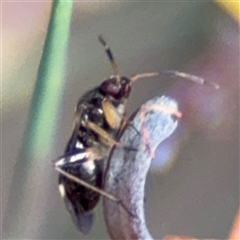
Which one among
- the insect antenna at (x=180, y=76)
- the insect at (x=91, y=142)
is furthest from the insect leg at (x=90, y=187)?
the insect antenna at (x=180, y=76)

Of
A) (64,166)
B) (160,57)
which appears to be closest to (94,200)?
(64,166)

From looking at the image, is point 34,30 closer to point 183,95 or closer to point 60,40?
point 60,40

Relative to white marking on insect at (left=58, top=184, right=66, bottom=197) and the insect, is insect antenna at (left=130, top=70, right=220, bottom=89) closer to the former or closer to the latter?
the insect

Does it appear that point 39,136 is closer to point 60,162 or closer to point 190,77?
point 60,162

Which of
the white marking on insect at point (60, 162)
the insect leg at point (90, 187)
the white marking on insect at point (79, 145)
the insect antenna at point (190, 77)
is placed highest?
the insect antenna at point (190, 77)

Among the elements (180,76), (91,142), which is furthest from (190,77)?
(91,142)

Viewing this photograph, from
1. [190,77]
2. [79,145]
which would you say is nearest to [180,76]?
[190,77]

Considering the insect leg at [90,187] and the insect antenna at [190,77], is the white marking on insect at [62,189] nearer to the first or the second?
the insect leg at [90,187]
